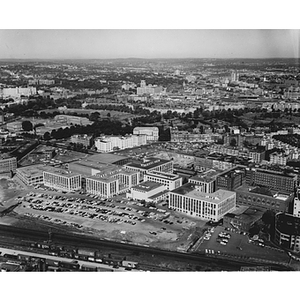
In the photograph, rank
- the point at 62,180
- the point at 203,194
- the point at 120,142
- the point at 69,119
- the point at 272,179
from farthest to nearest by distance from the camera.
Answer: the point at 69,119 → the point at 120,142 → the point at 62,180 → the point at 272,179 → the point at 203,194

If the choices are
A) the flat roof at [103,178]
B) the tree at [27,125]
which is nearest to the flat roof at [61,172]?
the flat roof at [103,178]

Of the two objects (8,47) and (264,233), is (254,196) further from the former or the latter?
(8,47)

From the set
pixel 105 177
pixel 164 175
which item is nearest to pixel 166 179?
pixel 164 175

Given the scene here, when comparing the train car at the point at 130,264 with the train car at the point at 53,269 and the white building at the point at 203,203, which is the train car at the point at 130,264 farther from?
the white building at the point at 203,203

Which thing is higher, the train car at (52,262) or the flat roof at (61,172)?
the flat roof at (61,172)

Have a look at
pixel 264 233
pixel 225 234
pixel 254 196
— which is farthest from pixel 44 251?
pixel 254 196

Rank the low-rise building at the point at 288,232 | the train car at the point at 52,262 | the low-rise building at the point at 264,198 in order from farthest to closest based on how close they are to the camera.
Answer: the low-rise building at the point at 264,198 < the low-rise building at the point at 288,232 < the train car at the point at 52,262

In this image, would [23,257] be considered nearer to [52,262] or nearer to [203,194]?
[52,262]

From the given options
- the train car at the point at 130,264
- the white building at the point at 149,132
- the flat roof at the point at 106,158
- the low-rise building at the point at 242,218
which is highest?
the white building at the point at 149,132
